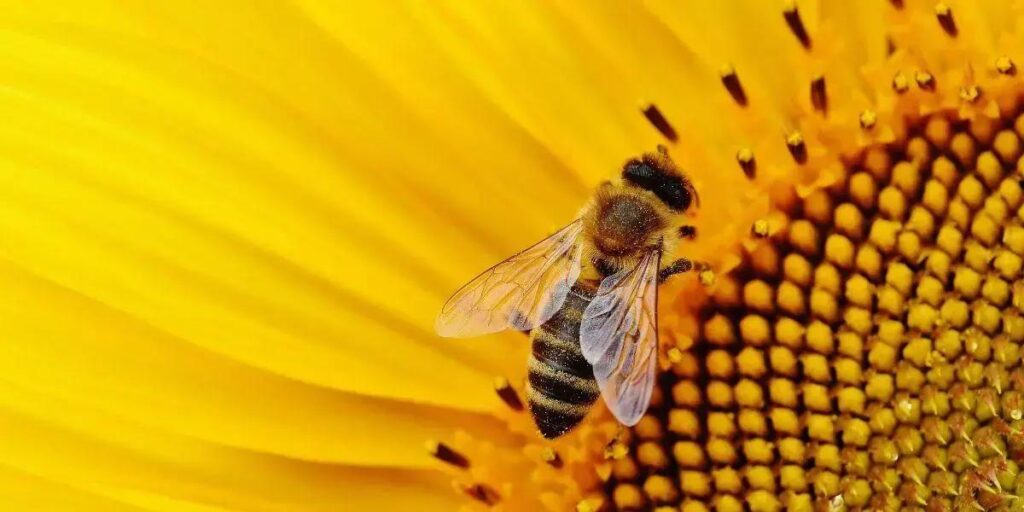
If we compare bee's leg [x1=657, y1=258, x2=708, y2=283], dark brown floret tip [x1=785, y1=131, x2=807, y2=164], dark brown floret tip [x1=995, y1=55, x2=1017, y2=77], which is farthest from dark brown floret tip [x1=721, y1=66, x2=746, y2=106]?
dark brown floret tip [x1=995, y1=55, x2=1017, y2=77]

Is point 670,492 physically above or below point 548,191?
below

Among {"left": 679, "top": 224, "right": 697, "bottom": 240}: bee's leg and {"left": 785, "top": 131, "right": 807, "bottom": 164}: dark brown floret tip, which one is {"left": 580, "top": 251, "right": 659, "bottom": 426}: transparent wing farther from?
{"left": 785, "top": 131, "right": 807, "bottom": 164}: dark brown floret tip

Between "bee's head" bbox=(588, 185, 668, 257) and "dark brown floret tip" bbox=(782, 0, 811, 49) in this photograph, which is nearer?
"bee's head" bbox=(588, 185, 668, 257)

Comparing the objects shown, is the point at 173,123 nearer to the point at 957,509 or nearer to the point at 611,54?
the point at 611,54

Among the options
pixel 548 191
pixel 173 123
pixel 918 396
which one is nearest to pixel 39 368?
pixel 173 123

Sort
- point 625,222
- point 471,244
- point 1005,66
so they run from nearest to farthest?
point 625,222, point 1005,66, point 471,244

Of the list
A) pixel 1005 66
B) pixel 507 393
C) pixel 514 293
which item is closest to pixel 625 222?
pixel 514 293

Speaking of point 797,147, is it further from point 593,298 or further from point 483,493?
point 483,493
